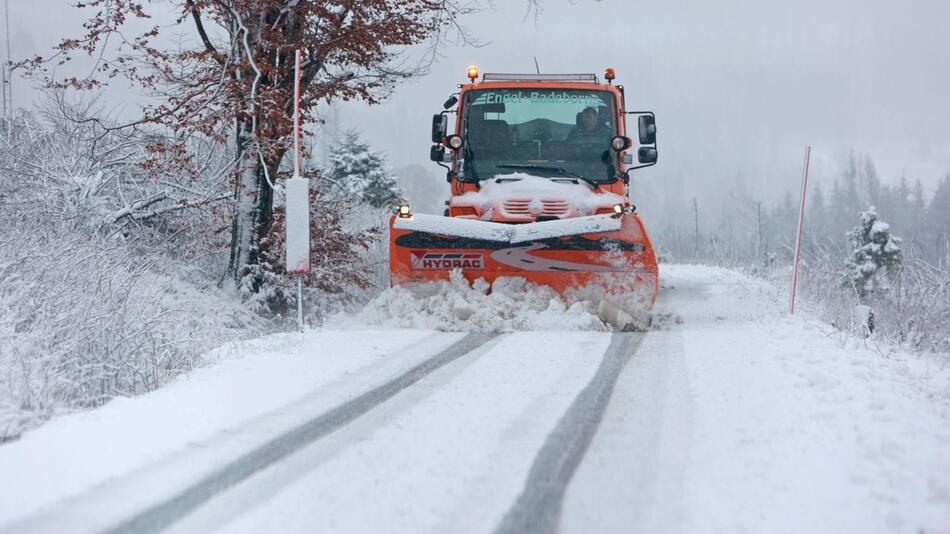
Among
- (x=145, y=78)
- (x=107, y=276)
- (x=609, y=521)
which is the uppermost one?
(x=145, y=78)

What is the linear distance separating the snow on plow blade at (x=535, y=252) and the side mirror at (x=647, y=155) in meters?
1.89

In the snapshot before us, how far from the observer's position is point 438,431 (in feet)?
12.0

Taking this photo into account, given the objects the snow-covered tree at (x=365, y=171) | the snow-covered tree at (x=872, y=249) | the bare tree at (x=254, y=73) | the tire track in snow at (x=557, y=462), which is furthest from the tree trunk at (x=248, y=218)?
the snow-covered tree at (x=872, y=249)

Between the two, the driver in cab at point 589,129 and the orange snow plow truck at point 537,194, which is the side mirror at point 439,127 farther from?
the driver in cab at point 589,129

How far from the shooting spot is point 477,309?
23.7ft

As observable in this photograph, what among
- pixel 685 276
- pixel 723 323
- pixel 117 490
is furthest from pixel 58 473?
pixel 685 276

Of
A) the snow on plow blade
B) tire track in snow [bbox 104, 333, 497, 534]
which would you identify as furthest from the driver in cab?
tire track in snow [bbox 104, 333, 497, 534]

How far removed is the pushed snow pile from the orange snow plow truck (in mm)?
193

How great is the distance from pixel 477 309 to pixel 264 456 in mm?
4046

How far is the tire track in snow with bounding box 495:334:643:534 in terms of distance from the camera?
261 cm

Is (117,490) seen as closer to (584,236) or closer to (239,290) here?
(584,236)

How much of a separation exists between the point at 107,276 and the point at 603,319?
427 centimetres

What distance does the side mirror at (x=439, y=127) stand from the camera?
958 centimetres

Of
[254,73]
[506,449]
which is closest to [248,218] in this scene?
[254,73]
